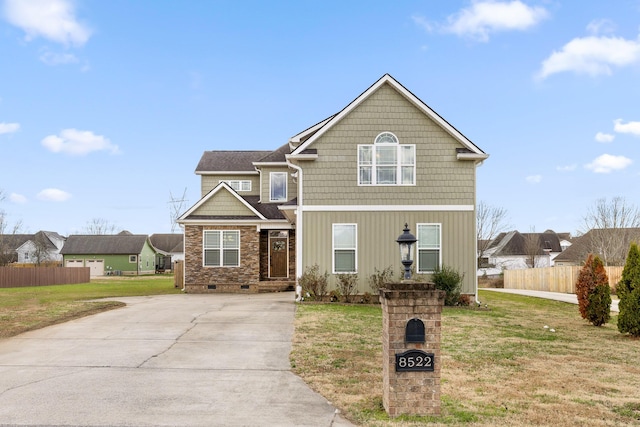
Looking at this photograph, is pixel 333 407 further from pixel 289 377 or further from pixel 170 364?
pixel 170 364

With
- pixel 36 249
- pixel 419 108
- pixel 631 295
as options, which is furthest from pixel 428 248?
pixel 36 249

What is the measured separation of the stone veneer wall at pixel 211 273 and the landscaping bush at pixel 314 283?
626 cm

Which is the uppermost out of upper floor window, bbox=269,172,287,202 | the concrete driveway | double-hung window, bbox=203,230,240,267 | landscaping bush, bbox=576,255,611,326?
upper floor window, bbox=269,172,287,202

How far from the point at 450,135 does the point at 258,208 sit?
33.9 ft

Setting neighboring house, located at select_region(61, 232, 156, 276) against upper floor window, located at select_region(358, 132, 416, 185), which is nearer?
upper floor window, located at select_region(358, 132, 416, 185)

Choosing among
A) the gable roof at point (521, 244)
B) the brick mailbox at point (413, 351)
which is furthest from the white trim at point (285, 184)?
the gable roof at point (521, 244)

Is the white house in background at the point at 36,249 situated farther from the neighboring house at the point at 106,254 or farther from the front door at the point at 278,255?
the front door at the point at 278,255

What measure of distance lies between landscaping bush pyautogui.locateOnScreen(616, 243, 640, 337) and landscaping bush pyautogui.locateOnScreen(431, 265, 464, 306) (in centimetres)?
555

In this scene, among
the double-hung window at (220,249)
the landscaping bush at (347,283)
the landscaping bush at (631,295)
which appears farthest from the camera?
the double-hung window at (220,249)

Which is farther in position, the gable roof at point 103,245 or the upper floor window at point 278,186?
the gable roof at point 103,245

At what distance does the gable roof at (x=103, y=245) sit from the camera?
64062mm

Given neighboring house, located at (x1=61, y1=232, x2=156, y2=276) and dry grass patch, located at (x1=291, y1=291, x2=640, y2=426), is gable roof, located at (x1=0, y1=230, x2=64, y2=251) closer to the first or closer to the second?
neighboring house, located at (x1=61, y1=232, x2=156, y2=276)

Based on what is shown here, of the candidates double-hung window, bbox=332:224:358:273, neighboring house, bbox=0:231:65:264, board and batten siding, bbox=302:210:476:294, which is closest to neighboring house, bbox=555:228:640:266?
board and batten siding, bbox=302:210:476:294

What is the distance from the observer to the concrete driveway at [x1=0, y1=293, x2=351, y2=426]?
6.75 metres
